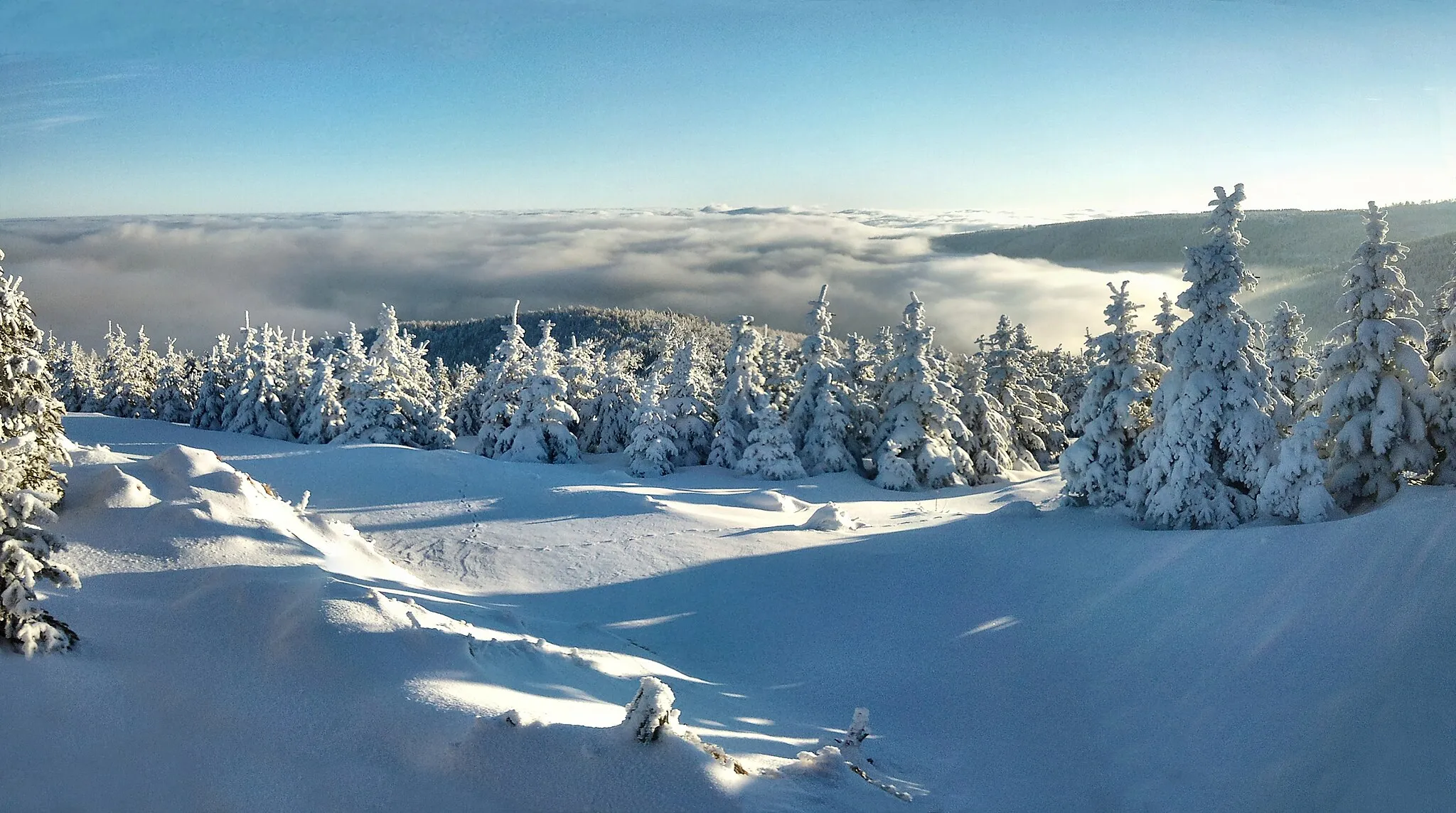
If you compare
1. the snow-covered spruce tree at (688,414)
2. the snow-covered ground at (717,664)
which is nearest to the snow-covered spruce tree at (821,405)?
the snow-covered spruce tree at (688,414)

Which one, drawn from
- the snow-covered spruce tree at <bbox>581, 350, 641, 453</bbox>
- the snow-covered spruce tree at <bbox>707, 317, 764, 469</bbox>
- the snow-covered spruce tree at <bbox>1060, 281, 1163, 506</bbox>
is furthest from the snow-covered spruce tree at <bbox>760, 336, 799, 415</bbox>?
the snow-covered spruce tree at <bbox>1060, 281, 1163, 506</bbox>

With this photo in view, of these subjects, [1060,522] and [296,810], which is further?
[1060,522]

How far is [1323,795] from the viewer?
867cm

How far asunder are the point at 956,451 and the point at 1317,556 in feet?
77.2

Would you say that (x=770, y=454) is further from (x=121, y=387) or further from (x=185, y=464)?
(x=121, y=387)

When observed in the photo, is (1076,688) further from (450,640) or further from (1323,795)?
(450,640)

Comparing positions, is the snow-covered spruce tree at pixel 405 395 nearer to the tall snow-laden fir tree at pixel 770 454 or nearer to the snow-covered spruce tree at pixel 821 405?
the tall snow-laden fir tree at pixel 770 454

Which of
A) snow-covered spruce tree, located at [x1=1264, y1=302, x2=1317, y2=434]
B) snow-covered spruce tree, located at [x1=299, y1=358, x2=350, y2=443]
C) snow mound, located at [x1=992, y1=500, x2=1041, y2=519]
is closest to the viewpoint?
snow mound, located at [x1=992, y1=500, x2=1041, y2=519]

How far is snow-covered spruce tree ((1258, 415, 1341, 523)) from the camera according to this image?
719 inches

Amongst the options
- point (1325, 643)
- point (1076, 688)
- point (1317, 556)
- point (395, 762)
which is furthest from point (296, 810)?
point (1317, 556)

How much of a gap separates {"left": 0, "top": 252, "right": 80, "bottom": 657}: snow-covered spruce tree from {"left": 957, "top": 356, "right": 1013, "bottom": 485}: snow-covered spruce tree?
119ft

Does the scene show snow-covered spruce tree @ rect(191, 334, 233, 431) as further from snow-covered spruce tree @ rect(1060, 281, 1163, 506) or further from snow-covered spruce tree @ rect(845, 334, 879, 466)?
snow-covered spruce tree @ rect(1060, 281, 1163, 506)

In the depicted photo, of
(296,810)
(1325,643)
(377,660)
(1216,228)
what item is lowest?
(1325,643)

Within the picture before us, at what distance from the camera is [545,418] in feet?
132
